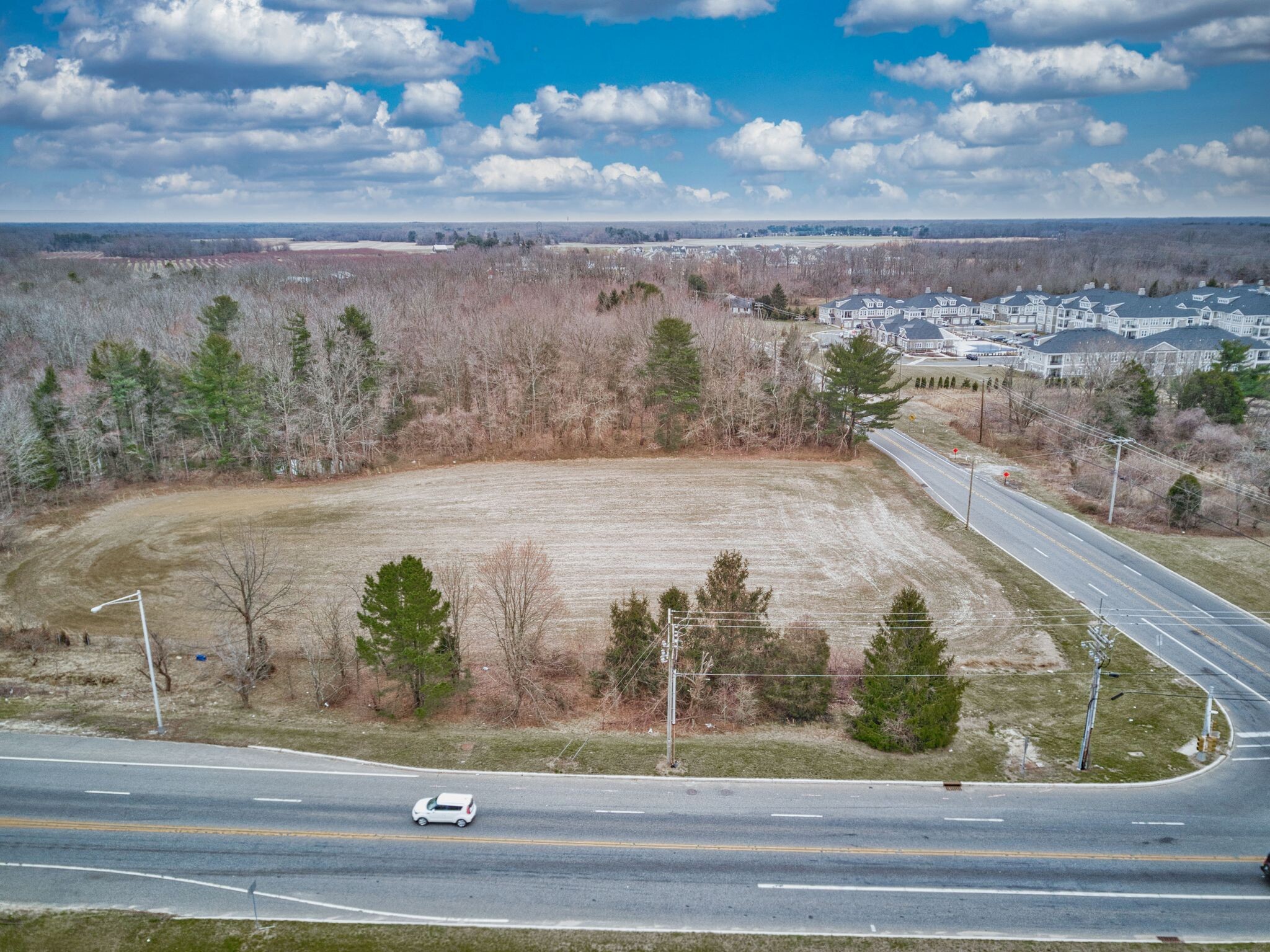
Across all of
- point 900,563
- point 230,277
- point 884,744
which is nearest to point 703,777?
point 884,744

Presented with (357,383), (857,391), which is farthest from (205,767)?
(857,391)

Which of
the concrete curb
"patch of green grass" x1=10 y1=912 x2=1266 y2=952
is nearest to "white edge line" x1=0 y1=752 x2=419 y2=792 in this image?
the concrete curb

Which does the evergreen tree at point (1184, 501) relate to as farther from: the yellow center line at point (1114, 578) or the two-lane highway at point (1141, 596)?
the yellow center line at point (1114, 578)

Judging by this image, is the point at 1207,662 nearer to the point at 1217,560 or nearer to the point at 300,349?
the point at 1217,560

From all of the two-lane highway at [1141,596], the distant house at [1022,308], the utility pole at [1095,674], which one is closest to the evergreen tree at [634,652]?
the utility pole at [1095,674]

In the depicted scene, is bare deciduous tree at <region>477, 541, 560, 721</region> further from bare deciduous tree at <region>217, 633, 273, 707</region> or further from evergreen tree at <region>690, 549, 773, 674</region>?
bare deciduous tree at <region>217, 633, 273, 707</region>
